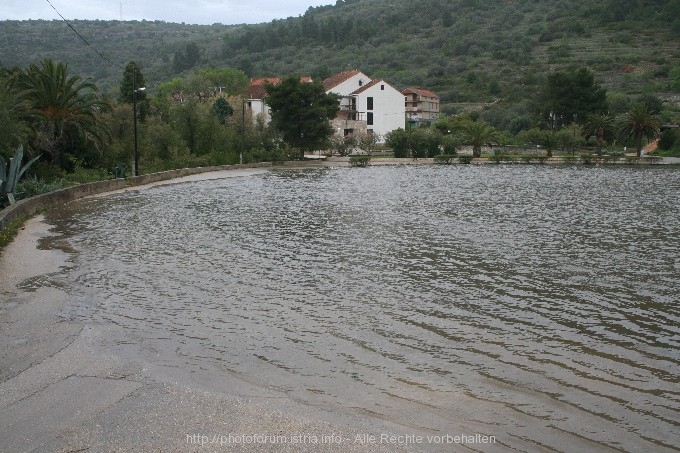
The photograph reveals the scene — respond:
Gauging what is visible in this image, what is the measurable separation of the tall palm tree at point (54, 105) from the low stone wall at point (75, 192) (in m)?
4.08

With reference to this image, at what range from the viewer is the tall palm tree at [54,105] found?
130 feet

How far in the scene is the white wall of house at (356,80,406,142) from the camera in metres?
94.6

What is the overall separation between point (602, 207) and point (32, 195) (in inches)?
945

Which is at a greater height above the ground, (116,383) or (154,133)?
(154,133)

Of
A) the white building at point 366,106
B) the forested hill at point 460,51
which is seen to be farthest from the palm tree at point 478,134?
the forested hill at point 460,51

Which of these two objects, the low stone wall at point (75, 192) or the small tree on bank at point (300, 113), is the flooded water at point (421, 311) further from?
the small tree on bank at point (300, 113)

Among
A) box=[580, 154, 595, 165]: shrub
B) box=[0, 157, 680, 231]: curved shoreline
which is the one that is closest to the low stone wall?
box=[0, 157, 680, 231]: curved shoreline

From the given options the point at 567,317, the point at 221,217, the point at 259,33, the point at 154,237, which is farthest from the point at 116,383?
the point at 259,33

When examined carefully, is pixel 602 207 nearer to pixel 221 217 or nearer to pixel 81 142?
pixel 221 217

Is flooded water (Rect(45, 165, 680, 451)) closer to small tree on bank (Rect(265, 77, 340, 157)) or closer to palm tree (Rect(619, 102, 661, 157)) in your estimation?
small tree on bank (Rect(265, 77, 340, 157))

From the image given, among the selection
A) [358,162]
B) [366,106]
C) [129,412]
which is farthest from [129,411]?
[366,106]

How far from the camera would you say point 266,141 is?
72.8 m

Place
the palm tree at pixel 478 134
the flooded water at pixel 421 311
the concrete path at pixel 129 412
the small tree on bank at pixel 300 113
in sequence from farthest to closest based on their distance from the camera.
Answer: the palm tree at pixel 478 134, the small tree on bank at pixel 300 113, the flooded water at pixel 421 311, the concrete path at pixel 129 412

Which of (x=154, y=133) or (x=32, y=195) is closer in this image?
(x=32, y=195)
